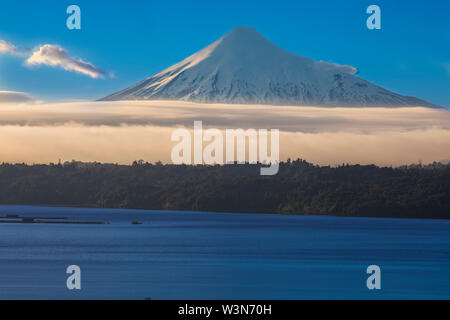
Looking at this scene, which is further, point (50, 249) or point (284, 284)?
point (50, 249)

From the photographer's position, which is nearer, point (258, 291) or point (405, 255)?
point (258, 291)

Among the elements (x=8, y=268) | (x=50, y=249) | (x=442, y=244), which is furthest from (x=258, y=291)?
(x=442, y=244)

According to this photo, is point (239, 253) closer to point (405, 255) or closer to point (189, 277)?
point (405, 255)

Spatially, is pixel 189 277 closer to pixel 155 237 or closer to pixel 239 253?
pixel 239 253
